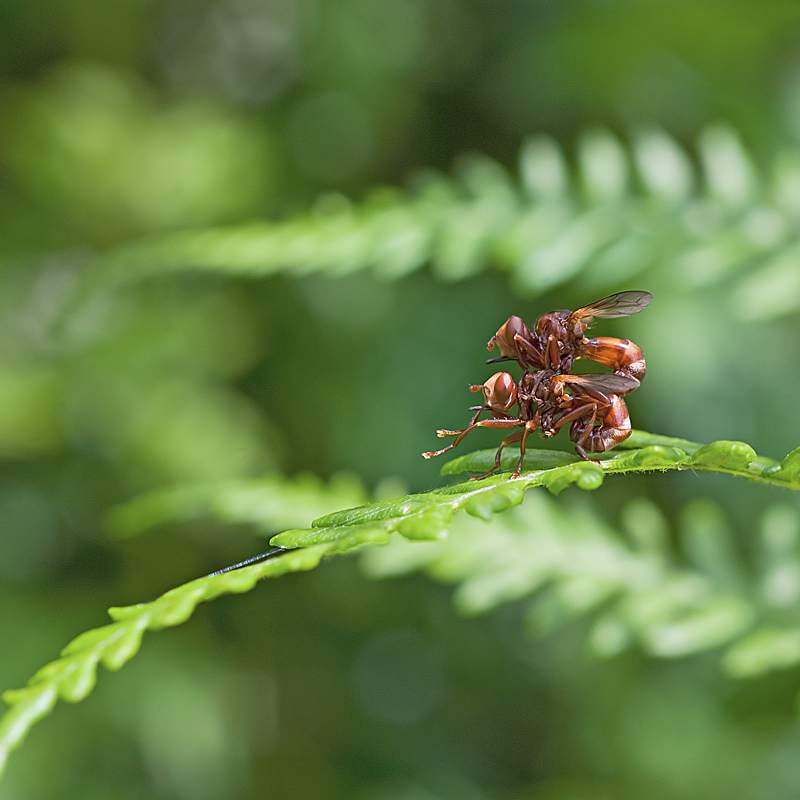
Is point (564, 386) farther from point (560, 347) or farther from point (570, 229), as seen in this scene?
point (570, 229)

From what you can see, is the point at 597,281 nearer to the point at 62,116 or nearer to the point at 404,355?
the point at 404,355

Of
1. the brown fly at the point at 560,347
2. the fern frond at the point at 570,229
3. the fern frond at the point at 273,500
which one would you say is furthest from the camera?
the fern frond at the point at 570,229

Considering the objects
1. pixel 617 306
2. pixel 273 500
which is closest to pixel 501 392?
pixel 617 306

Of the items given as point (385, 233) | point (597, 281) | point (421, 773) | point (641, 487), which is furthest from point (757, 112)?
point (421, 773)

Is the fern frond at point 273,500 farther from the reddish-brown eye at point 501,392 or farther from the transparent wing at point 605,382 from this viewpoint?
the transparent wing at point 605,382

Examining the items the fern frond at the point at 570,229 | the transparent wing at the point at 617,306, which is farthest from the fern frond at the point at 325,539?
the fern frond at the point at 570,229

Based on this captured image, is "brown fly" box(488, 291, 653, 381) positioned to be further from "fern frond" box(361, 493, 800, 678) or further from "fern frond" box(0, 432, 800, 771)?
"fern frond" box(361, 493, 800, 678)
